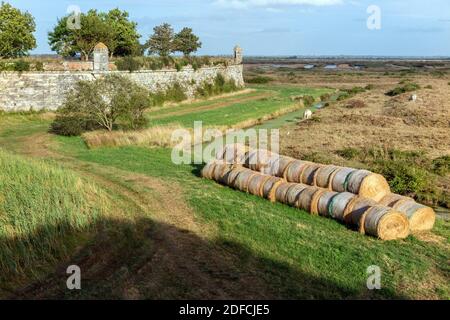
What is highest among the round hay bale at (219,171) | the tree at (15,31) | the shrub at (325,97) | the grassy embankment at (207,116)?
the tree at (15,31)

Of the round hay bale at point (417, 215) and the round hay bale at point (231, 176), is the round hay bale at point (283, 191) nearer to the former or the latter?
the round hay bale at point (231, 176)

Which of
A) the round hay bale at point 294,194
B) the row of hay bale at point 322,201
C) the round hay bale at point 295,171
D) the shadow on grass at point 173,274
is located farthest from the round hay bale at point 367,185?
the shadow on grass at point 173,274

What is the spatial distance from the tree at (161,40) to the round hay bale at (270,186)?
208 feet

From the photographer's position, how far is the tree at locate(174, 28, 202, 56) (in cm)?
7819

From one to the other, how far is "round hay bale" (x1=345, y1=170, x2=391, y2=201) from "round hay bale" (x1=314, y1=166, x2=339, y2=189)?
2.30 ft

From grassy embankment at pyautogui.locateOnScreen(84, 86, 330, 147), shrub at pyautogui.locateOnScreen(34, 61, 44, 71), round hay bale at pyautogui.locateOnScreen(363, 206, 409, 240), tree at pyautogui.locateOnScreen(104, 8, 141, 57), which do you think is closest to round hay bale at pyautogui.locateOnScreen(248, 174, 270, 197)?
round hay bale at pyautogui.locateOnScreen(363, 206, 409, 240)

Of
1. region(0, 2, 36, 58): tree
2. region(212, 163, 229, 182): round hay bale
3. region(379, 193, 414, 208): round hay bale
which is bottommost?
region(379, 193, 414, 208): round hay bale

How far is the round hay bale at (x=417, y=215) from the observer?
13.6 meters

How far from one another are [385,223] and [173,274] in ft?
19.6

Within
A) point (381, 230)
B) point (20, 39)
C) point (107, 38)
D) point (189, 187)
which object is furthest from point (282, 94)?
point (381, 230)

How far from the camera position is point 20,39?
150ft

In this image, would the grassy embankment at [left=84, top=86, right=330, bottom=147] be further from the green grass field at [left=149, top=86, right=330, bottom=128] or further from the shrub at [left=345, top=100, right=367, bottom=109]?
the shrub at [left=345, top=100, right=367, bottom=109]
